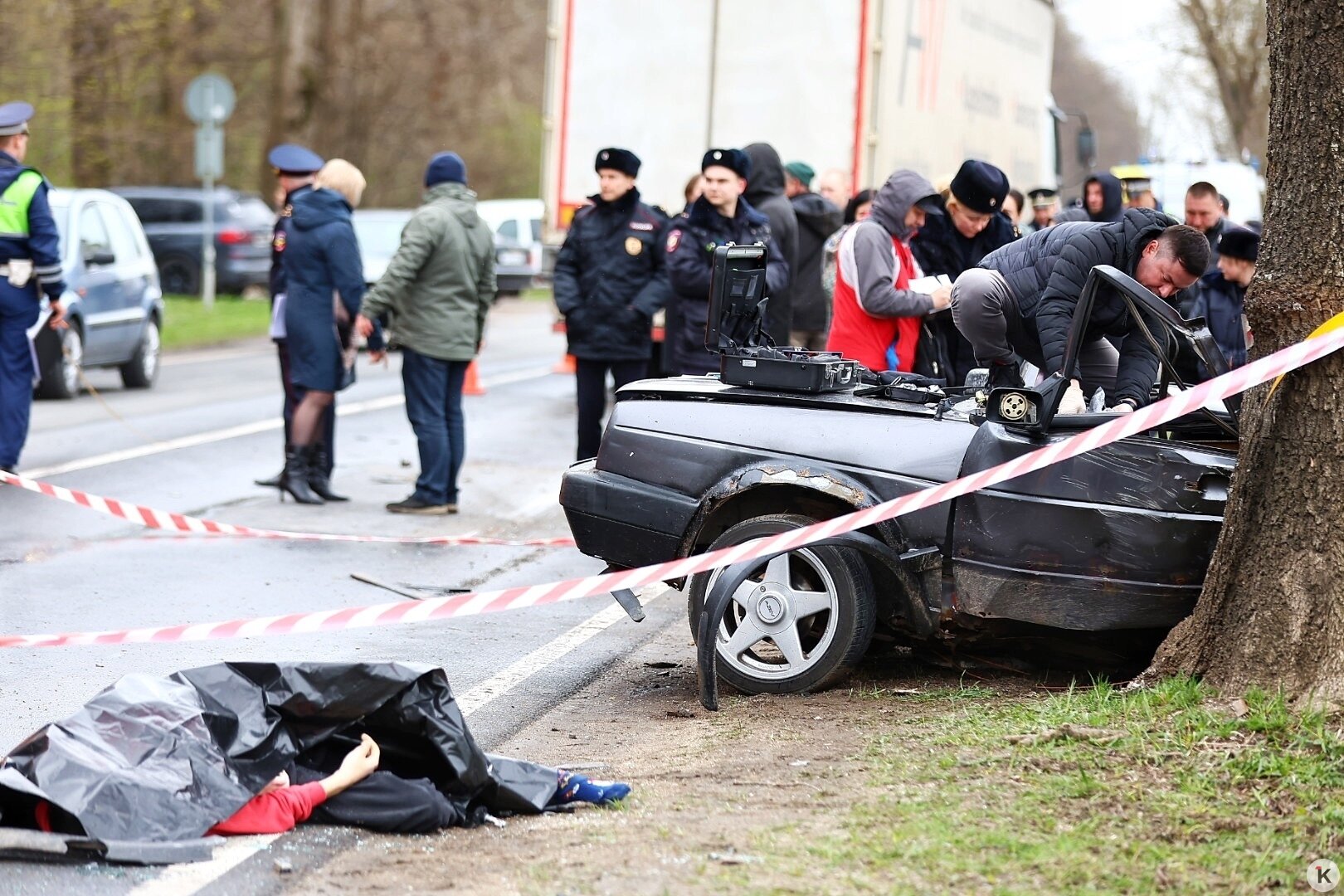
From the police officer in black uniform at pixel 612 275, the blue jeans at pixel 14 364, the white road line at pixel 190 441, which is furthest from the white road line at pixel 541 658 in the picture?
the white road line at pixel 190 441

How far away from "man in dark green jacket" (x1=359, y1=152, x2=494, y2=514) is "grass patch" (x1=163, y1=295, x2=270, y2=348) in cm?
1345

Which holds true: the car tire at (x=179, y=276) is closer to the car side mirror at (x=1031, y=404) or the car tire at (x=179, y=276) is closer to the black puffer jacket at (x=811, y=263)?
the black puffer jacket at (x=811, y=263)

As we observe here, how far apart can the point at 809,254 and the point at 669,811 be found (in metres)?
8.13

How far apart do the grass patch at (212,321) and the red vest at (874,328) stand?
16019 millimetres

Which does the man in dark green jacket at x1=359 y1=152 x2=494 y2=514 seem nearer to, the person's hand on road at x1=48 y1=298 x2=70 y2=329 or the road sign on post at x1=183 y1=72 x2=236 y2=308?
the person's hand on road at x1=48 y1=298 x2=70 y2=329

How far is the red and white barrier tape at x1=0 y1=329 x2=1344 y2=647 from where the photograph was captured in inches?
203

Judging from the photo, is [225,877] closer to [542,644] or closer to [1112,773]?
[1112,773]

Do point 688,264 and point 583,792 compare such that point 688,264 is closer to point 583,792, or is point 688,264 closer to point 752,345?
point 752,345

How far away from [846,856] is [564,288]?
5.97 meters

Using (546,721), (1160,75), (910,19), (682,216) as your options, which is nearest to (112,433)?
(682,216)

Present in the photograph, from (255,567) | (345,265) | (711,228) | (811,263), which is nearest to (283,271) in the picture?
(345,265)

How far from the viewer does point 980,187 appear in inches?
316

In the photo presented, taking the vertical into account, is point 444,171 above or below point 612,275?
above

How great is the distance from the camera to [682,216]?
9.33 metres
